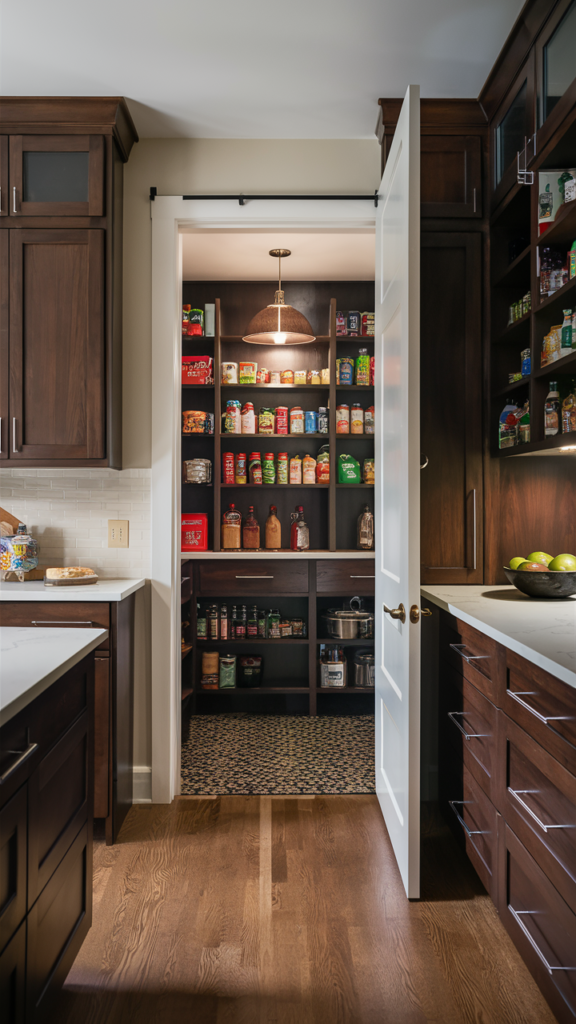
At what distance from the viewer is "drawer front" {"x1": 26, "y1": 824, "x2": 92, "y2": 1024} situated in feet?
4.16

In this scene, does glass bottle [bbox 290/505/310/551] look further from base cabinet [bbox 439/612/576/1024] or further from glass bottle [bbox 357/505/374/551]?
base cabinet [bbox 439/612/576/1024]

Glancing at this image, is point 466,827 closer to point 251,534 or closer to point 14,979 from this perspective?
point 14,979

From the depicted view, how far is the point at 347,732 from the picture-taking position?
3.62m

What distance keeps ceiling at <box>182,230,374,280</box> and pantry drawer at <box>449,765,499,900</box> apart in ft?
8.46

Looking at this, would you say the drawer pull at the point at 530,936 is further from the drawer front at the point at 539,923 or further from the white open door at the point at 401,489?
the white open door at the point at 401,489

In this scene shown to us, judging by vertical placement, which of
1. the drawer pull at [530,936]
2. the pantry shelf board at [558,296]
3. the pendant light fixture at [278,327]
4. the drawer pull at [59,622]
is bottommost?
the drawer pull at [530,936]

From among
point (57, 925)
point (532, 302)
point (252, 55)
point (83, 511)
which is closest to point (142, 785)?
point (83, 511)

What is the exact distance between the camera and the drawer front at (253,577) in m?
3.84

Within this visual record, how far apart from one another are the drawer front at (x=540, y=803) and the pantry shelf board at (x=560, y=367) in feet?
3.29

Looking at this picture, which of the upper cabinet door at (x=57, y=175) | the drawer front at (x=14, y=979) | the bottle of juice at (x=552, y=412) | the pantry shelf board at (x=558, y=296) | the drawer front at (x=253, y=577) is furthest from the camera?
the drawer front at (x=253, y=577)

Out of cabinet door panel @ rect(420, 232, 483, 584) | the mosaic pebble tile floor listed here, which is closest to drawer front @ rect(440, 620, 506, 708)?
cabinet door panel @ rect(420, 232, 483, 584)

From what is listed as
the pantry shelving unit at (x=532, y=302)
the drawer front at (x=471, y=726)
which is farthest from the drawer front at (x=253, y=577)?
the pantry shelving unit at (x=532, y=302)

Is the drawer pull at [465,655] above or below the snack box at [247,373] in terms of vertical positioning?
below

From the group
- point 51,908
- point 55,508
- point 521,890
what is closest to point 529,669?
point 521,890
